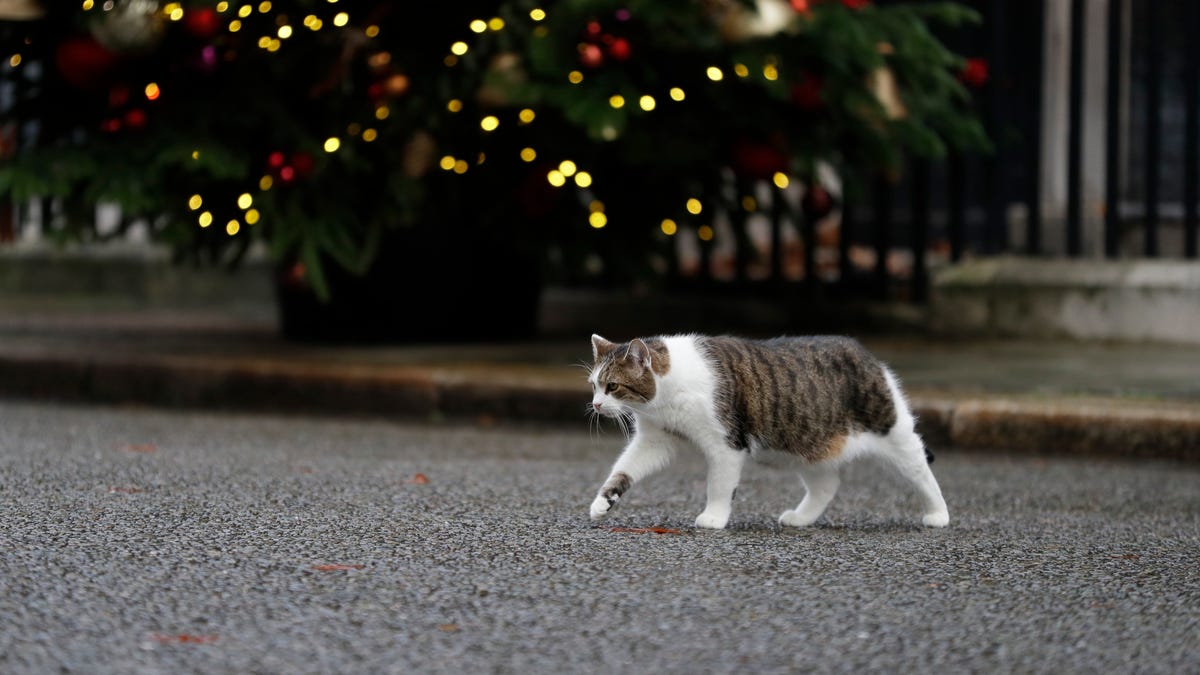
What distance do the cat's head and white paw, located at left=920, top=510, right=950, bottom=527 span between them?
78 cm

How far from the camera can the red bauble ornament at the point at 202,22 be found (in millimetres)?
6871

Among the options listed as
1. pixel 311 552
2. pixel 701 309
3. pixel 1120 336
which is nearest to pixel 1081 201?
pixel 1120 336

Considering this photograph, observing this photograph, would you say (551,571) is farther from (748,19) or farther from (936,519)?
(748,19)

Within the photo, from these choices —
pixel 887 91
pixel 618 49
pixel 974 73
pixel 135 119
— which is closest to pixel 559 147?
pixel 618 49

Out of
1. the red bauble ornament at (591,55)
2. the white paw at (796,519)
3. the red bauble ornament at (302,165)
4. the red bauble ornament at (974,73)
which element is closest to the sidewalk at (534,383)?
the red bauble ornament at (302,165)

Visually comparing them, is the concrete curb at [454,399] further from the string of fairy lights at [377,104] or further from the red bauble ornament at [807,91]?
the red bauble ornament at [807,91]

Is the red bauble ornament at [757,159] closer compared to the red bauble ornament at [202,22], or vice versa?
the red bauble ornament at [202,22]

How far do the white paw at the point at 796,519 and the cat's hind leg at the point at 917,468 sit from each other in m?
0.25

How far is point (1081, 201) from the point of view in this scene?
8969 millimetres

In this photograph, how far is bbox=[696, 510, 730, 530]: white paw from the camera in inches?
159

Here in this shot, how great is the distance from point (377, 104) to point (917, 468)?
3695 mm

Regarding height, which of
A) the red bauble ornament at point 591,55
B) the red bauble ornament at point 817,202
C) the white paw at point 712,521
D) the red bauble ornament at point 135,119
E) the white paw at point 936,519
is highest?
the red bauble ornament at point 591,55

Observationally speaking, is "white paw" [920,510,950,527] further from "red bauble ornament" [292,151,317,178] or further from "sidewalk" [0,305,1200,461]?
"red bauble ornament" [292,151,317,178]

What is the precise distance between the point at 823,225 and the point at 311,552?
7.61 meters
